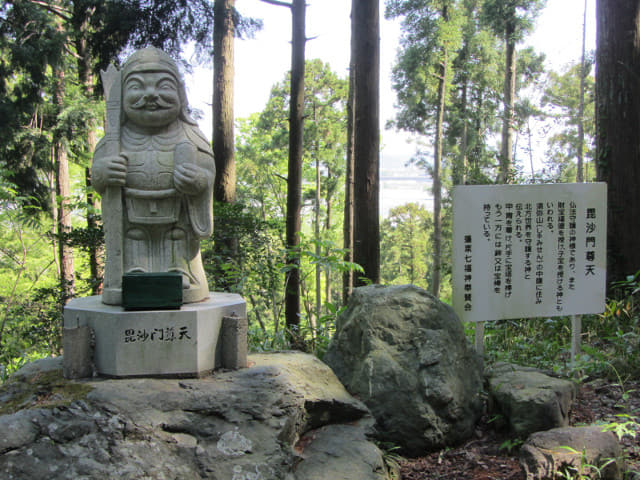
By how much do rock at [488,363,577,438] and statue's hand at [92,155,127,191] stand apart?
3533 millimetres

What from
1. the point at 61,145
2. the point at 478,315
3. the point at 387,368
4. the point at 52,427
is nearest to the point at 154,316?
the point at 52,427

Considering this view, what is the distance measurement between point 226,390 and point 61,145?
32.2 feet

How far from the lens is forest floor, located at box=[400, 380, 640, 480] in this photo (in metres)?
3.42

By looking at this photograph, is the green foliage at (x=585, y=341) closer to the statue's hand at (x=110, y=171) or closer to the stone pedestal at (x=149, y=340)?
the stone pedestal at (x=149, y=340)

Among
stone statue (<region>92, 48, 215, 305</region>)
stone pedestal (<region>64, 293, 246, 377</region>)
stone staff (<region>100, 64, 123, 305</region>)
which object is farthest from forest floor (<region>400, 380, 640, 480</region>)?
stone staff (<region>100, 64, 123, 305</region>)

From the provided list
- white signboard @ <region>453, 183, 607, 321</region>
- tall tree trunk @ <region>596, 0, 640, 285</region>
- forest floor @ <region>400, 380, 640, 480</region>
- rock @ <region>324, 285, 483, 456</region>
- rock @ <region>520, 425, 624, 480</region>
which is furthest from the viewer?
tall tree trunk @ <region>596, 0, 640, 285</region>

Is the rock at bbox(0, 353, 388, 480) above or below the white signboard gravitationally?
below

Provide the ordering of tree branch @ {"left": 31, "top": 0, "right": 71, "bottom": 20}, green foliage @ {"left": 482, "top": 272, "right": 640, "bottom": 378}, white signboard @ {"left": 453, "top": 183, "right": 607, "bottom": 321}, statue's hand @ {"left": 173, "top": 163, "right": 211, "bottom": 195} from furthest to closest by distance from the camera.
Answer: tree branch @ {"left": 31, "top": 0, "right": 71, "bottom": 20}
green foliage @ {"left": 482, "top": 272, "right": 640, "bottom": 378}
white signboard @ {"left": 453, "top": 183, "right": 607, "bottom": 321}
statue's hand @ {"left": 173, "top": 163, "right": 211, "bottom": 195}

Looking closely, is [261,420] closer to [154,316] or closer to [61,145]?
[154,316]

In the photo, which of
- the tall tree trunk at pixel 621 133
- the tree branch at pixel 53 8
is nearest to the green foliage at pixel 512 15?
the tall tree trunk at pixel 621 133

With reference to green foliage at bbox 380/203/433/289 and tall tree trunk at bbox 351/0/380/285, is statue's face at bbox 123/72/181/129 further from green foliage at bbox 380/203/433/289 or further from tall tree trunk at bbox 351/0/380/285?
green foliage at bbox 380/203/433/289

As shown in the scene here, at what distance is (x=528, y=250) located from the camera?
181 inches

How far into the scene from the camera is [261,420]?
3.30 metres

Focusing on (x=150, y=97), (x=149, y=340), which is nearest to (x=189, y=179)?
(x=150, y=97)
